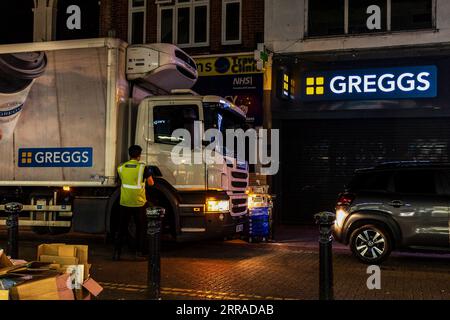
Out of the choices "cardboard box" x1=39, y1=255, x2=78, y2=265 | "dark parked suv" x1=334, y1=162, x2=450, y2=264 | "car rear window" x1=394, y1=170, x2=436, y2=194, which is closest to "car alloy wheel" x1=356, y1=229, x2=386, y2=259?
"dark parked suv" x1=334, y1=162, x2=450, y2=264

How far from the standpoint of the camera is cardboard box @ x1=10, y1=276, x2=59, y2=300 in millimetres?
4555

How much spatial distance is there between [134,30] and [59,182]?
9.19m

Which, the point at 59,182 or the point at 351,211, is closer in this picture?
the point at 351,211

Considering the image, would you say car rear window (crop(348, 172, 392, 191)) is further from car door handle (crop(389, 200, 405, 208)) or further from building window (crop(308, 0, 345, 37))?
building window (crop(308, 0, 345, 37))

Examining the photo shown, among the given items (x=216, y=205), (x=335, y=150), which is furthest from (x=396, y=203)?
(x=335, y=150)

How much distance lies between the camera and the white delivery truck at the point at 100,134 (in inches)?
389

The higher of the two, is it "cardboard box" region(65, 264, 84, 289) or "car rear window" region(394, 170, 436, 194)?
"car rear window" region(394, 170, 436, 194)

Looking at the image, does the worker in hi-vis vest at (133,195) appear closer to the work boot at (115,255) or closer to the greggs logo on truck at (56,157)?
the work boot at (115,255)

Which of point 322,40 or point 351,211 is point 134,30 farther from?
point 351,211

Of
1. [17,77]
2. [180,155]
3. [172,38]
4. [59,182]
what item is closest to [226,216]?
[180,155]

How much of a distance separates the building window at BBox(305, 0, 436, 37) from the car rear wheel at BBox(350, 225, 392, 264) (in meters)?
8.10

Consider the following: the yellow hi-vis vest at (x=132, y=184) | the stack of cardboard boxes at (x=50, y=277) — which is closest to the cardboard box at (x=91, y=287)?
the stack of cardboard boxes at (x=50, y=277)
